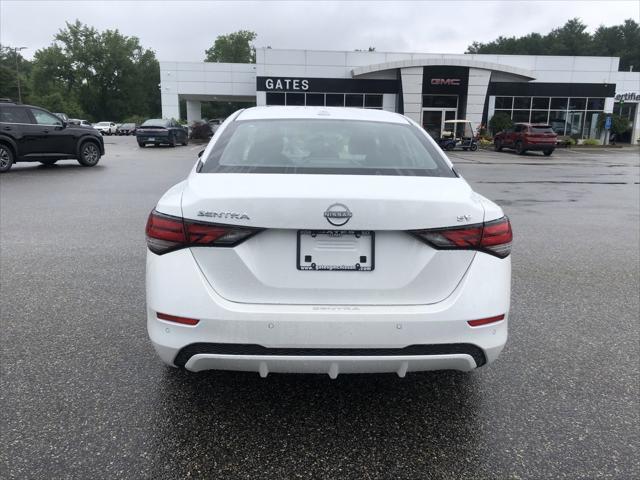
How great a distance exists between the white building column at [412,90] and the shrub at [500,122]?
5.60 m

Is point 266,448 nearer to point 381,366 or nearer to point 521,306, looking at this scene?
point 381,366

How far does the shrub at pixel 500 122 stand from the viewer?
38312 mm

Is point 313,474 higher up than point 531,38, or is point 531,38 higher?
point 531,38

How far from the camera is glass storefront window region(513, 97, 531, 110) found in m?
40.5

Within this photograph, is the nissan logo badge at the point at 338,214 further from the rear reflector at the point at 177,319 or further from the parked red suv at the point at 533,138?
the parked red suv at the point at 533,138

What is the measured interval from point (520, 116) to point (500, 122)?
3.65 meters

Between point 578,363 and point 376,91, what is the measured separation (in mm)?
37568

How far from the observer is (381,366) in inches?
95.8

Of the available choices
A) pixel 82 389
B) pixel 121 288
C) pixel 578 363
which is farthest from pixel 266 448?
pixel 121 288

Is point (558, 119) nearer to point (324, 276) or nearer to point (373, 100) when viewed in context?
point (373, 100)

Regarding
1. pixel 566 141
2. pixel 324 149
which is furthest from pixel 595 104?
pixel 324 149

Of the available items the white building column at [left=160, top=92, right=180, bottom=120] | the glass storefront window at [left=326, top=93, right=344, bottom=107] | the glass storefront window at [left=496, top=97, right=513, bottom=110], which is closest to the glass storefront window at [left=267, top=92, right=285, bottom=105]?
the glass storefront window at [left=326, top=93, right=344, bottom=107]

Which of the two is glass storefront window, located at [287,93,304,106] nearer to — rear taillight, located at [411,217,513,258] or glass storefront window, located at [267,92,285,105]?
glass storefront window, located at [267,92,285,105]

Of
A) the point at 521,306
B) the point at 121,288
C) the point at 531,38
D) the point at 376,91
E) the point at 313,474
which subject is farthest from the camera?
the point at 531,38
